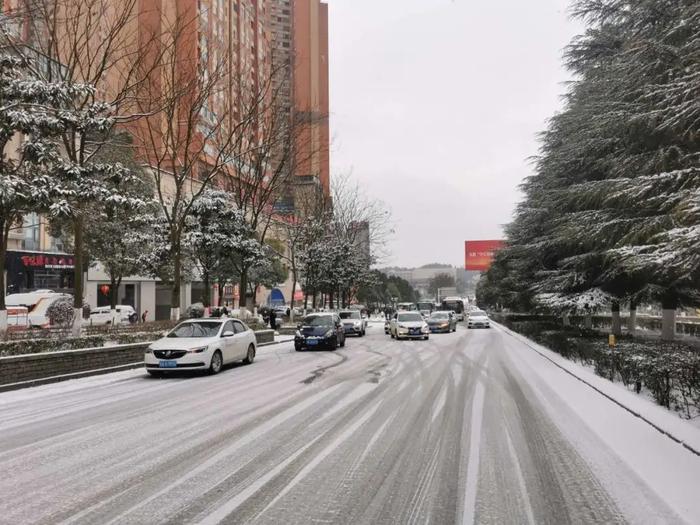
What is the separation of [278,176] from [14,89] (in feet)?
59.5

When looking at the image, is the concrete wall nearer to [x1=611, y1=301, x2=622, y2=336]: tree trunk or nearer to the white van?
the white van

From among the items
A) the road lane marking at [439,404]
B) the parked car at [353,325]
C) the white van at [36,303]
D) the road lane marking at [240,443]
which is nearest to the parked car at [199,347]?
the road lane marking at [240,443]

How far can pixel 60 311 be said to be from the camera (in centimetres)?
2502

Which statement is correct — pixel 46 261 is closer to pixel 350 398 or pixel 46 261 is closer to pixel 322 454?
pixel 350 398

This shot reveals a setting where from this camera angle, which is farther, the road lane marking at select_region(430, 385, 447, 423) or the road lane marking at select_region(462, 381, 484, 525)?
the road lane marking at select_region(430, 385, 447, 423)

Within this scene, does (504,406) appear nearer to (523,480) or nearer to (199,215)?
(523,480)

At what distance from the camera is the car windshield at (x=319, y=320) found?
22859 millimetres

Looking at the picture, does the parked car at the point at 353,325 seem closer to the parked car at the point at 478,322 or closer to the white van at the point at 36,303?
the parked car at the point at 478,322

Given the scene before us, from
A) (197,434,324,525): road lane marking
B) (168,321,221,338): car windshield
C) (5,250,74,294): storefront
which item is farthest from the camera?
(5,250,74,294): storefront

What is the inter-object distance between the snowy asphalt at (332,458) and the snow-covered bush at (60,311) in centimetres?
→ 1399

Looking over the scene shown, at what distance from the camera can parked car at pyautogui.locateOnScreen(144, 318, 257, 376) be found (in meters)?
13.0

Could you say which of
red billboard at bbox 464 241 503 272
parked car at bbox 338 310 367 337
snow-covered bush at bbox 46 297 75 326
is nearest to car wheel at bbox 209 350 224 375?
snow-covered bush at bbox 46 297 75 326

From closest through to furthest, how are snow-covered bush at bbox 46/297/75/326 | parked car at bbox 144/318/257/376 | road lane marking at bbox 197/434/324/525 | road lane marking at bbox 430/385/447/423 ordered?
road lane marking at bbox 197/434/324/525 < road lane marking at bbox 430/385/447/423 < parked car at bbox 144/318/257/376 < snow-covered bush at bbox 46/297/75/326

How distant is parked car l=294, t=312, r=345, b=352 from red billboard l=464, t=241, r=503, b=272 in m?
38.9
